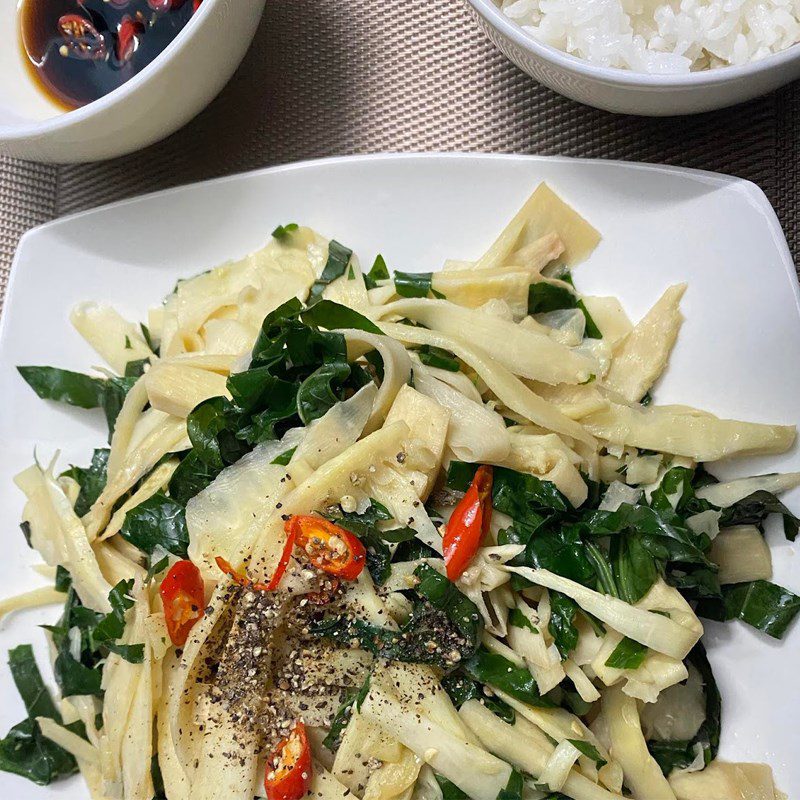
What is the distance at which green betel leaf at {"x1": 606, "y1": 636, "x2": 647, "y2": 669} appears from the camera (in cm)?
178

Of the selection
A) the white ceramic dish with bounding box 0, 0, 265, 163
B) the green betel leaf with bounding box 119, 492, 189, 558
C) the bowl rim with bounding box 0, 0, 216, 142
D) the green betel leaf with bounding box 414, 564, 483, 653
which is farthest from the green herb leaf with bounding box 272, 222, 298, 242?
the green betel leaf with bounding box 414, 564, 483, 653

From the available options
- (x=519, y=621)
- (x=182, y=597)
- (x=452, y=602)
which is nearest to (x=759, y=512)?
(x=519, y=621)

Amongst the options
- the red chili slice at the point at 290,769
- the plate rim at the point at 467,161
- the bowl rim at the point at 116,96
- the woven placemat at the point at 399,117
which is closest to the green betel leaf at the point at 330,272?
the plate rim at the point at 467,161

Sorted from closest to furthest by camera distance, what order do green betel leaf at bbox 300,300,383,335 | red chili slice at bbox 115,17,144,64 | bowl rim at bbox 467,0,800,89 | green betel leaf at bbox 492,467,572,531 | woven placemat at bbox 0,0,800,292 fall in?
bowl rim at bbox 467,0,800,89
green betel leaf at bbox 492,467,572,531
green betel leaf at bbox 300,300,383,335
red chili slice at bbox 115,17,144,64
woven placemat at bbox 0,0,800,292

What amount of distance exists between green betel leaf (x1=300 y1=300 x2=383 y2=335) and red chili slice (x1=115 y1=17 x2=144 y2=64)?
74cm

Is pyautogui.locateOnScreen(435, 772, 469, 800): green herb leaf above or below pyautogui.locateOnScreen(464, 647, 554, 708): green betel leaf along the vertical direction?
below

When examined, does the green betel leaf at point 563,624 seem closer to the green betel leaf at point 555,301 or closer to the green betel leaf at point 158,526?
the green betel leaf at point 555,301

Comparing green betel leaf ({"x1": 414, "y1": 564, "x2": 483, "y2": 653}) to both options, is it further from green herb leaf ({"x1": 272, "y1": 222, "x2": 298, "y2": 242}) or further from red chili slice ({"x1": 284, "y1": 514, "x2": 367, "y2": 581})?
green herb leaf ({"x1": 272, "y1": 222, "x2": 298, "y2": 242})

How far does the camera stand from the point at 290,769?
1816 mm

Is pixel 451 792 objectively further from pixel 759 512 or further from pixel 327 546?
pixel 759 512

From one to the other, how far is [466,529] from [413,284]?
23.1 inches

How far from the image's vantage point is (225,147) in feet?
7.89

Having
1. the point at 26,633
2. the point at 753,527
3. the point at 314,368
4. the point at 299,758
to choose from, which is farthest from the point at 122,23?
the point at 753,527

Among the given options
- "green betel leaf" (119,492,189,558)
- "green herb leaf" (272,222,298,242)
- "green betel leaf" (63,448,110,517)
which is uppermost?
"green herb leaf" (272,222,298,242)
